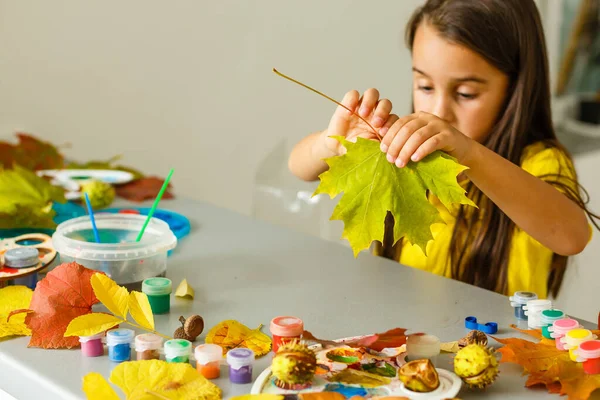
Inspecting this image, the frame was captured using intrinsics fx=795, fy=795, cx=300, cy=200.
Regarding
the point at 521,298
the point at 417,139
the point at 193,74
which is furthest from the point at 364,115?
the point at 193,74

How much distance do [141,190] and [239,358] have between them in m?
0.75

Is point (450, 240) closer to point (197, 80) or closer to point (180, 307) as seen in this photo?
point (180, 307)

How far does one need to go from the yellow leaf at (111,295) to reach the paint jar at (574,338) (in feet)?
1.40

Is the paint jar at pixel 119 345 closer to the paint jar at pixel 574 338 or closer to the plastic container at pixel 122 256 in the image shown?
the plastic container at pixel 122 256

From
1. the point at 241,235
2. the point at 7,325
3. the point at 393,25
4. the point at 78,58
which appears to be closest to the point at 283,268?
the point at 241,235

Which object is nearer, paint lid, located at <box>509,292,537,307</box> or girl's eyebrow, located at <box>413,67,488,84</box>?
paint lid, located at <box>509,292,537,307</box>

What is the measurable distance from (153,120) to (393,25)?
791 millimetres

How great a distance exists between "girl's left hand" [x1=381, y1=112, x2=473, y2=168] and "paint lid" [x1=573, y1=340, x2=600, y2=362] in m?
0.25

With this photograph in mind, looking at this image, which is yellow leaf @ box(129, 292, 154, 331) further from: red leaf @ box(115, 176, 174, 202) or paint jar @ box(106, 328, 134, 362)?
red leaf @ box(115, 176, 174, 202)

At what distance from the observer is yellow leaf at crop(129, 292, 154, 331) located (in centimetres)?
79

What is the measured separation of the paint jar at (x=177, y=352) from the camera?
0.72 m

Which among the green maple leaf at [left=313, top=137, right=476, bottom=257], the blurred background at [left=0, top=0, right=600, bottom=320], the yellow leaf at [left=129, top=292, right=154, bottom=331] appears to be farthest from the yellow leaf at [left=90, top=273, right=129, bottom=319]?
the blurred background at [left=0, top=0, right=600, bottom=320]

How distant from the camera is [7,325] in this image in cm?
81

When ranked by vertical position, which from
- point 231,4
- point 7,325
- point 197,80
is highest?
point 231,4
